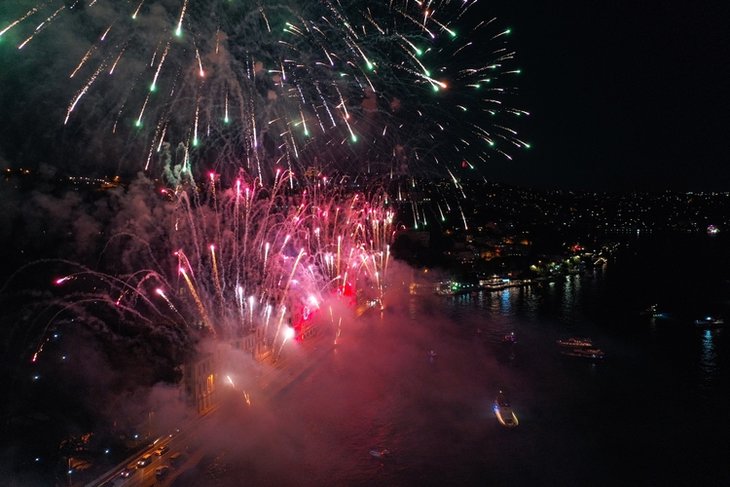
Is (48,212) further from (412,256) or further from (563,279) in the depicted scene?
(563,279)

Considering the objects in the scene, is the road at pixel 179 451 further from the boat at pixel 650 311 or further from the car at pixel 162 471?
the boat at pixel 650 311

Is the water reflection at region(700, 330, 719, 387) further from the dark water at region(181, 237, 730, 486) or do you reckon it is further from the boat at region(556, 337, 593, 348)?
the boat at region(556, 337, 593, 348)

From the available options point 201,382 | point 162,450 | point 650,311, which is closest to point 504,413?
point 201,382

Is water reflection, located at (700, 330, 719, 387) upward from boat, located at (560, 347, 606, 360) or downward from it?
downward

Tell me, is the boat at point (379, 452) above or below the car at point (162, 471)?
below

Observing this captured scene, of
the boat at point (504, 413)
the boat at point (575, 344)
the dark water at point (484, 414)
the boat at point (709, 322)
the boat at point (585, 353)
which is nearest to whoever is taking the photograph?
the dark water at point (484, 414)

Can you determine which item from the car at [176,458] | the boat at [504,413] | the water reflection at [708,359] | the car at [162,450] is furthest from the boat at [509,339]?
the car at [162,450]

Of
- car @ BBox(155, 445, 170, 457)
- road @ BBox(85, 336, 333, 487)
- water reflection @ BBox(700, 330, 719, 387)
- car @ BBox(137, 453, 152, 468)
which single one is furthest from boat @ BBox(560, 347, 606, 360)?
car @ BBox(137, 453, 152, 468)
